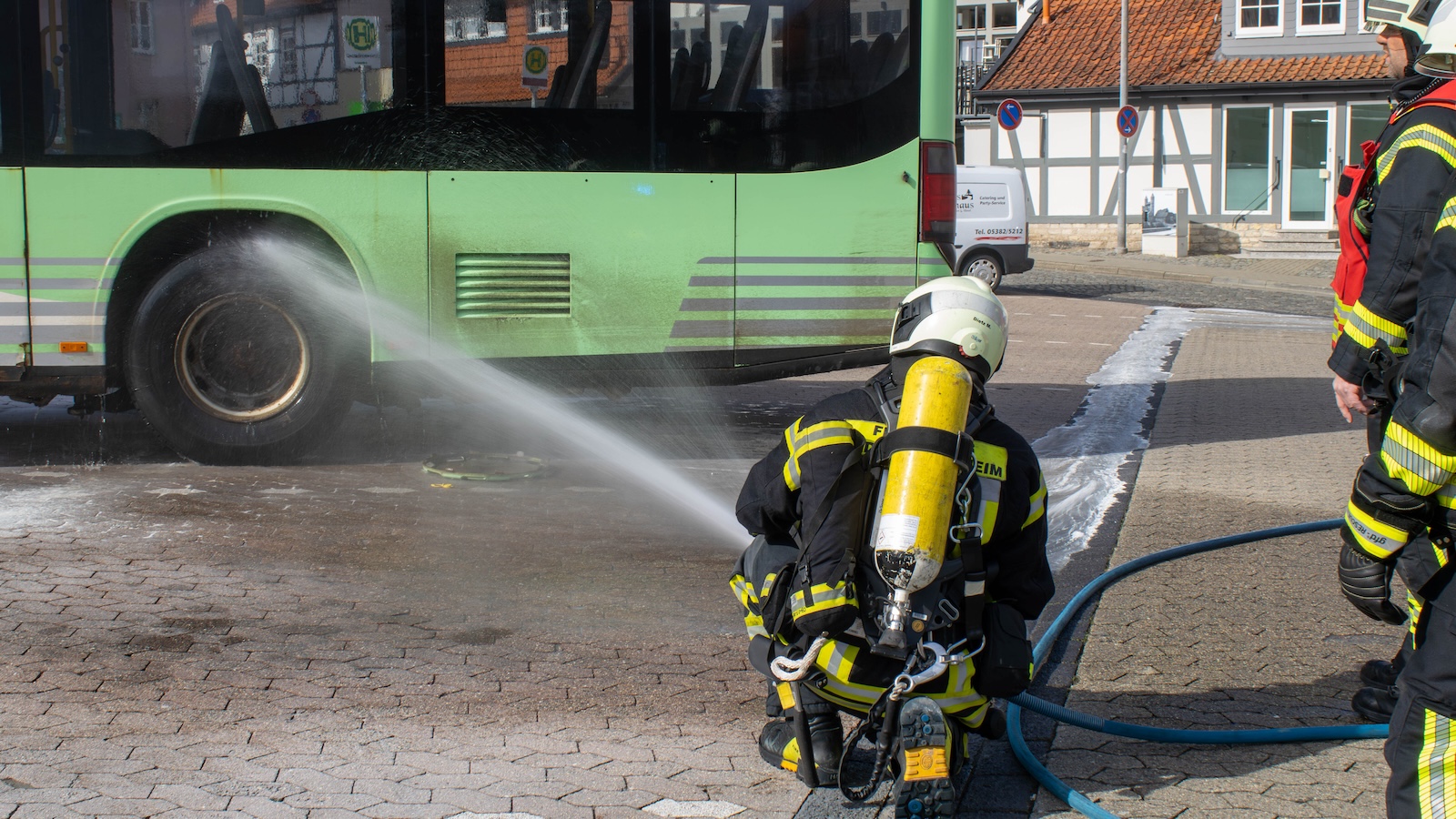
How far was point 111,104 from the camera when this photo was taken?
7.53 metres

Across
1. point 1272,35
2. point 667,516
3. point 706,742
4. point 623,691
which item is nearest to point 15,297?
point 667,516

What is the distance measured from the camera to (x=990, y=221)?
2123cm

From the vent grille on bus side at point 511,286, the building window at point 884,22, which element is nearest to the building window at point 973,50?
the building window at point 884,22

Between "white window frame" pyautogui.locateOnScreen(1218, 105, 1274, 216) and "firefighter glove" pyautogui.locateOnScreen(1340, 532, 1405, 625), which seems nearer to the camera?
"firefighter glove" pyautogui.locateOnScreen(1340, 532, 1405, 625)

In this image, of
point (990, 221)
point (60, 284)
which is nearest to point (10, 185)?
point (60, 284)

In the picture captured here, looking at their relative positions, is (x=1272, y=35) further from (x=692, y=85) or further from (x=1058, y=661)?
(x=1058, y=661)

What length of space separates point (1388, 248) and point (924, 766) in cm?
198

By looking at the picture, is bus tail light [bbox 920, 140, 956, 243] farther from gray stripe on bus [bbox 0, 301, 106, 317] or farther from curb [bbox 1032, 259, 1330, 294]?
curb [bbox 1032, 259, 1330, 294]

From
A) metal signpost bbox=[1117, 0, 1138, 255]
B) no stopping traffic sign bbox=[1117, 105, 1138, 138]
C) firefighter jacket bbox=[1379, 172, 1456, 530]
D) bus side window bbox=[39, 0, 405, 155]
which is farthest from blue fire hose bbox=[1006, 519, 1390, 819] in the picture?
metal signpost bbox=[1117, 0, 1138, 255]

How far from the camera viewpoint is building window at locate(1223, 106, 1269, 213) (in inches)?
1228

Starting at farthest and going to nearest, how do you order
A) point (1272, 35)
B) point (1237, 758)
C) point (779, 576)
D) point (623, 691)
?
1. point (1272, 35)
2. point (623, 691)
3. point (1237, 758)
4. point (779, 576)

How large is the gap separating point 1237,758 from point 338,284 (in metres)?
5.54

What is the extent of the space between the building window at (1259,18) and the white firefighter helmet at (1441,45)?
29.9 meters

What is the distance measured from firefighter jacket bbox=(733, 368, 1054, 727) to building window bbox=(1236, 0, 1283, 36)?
30.8 meters
